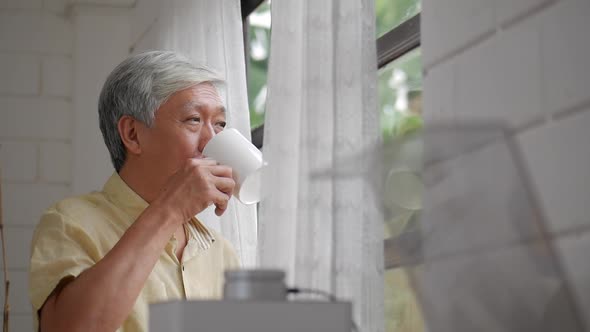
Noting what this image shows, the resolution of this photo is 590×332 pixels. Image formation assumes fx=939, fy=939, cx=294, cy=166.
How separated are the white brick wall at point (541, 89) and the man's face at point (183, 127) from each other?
0.71m

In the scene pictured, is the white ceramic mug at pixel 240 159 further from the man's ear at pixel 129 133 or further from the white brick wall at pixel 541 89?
the white brick wall at pixel 541 89

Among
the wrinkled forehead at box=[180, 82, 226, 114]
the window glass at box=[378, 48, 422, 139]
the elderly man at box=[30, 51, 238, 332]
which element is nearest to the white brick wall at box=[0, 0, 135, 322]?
the elderly man at box=[30, 51, 238, 332]

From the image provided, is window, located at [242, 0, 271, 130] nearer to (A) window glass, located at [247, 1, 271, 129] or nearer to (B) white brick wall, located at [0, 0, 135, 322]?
(A) window glass, located at [247, 1, 271, 129]

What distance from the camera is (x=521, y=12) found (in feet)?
3.52

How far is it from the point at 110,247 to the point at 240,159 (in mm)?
307

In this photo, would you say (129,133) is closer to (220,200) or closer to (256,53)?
(220,200)

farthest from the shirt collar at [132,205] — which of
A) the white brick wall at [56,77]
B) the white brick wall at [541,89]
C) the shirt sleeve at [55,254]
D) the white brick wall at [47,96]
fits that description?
the white brick wall at [56,77]

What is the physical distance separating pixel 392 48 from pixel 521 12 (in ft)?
2.77

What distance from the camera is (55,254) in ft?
5.34

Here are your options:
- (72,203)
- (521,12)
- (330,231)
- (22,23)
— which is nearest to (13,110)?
(22,23)

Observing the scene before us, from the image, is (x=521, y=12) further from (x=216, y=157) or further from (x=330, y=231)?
(x=216, y=157)

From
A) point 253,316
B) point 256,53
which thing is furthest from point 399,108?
point 256,53

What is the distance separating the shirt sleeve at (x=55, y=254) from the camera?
1604 mm

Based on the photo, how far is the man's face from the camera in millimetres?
1822
